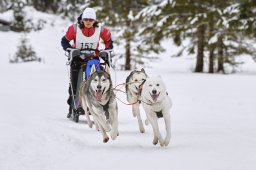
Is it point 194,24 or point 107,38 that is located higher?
point 194,24

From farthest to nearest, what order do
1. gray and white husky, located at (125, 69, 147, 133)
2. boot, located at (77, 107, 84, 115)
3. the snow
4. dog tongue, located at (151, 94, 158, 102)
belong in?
boot, located at (77, 107, 84, 115) < gray and white husky, located at (125, 69, 147, 133) < dog tongue, located at (151, 94, 158, 102) < the snow

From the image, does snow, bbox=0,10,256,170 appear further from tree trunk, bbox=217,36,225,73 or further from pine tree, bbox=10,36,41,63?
pine tree, bbox=10,36,41,63

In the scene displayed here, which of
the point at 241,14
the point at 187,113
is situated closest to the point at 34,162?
the point at 187,113

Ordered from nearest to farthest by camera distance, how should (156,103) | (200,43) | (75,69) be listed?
1. (156,103)
2. (75,69)
3. (200,43)

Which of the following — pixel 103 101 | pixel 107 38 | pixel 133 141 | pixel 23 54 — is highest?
pixel 107 38

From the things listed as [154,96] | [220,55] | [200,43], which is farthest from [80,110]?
[220,55]

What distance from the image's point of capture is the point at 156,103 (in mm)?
5797

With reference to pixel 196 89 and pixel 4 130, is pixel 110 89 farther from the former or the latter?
pixel 196 89

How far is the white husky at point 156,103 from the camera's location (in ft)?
18.6

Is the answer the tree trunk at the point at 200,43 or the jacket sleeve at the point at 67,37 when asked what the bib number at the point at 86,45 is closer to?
the jacket sleeve at the point at 67,37

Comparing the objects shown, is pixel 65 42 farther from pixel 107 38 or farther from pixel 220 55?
pixel 220 55

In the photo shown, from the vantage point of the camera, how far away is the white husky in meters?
5.67

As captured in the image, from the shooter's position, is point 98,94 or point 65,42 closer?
point 98,94

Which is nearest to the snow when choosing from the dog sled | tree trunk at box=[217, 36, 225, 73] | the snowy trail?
the snowy trail
